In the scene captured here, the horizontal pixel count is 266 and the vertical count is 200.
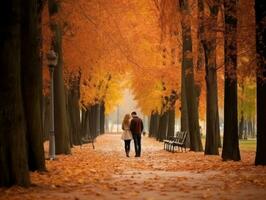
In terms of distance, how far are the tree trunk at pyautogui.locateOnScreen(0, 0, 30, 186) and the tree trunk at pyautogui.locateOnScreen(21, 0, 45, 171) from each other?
4.03 m

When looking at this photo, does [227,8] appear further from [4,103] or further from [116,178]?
[4,103]

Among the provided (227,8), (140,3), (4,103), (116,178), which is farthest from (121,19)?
(4,103)

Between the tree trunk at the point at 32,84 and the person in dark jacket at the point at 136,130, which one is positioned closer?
the tree trunk at the point at 32,84

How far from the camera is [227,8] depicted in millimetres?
20812

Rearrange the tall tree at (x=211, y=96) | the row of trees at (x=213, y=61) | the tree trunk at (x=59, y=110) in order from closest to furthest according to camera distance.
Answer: the row of trees at (x=213, y=61) < the tall tree at (x=211, y=96) < the tree trunk at (x=59, y=110)

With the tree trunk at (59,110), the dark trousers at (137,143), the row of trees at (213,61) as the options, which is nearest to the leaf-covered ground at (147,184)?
the row of trees at (213,61)

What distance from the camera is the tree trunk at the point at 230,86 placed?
2069 cm

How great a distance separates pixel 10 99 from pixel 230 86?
11.2m

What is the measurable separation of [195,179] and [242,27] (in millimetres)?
7608

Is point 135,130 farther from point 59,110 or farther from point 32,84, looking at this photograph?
point 32,84

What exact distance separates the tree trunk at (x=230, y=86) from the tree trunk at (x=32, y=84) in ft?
23.9

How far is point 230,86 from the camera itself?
21.5 metres

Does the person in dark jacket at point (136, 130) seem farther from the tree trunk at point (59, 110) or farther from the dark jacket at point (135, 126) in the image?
the tree trunk at point (59, 110)

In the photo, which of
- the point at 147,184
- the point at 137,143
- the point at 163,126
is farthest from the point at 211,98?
the point at 163,126
